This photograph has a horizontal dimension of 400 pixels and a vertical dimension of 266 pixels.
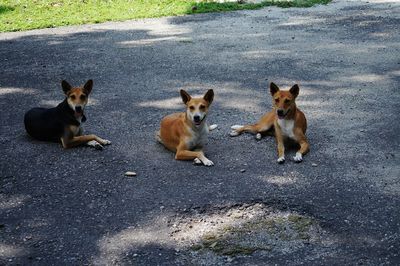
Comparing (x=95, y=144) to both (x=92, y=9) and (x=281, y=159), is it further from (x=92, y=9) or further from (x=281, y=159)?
(x=92, y=9)

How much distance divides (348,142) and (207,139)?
1716 millimetres

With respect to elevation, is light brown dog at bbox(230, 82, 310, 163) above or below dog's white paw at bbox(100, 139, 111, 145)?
above

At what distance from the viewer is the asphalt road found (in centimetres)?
475

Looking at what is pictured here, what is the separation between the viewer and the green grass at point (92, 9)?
48.4 ft

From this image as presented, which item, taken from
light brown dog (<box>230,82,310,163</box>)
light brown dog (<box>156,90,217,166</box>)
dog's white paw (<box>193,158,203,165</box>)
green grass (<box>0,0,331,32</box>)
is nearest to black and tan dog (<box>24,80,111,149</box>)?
light brown dog (<box>156,90,217,166</box>)

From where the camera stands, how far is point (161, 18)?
14.8m

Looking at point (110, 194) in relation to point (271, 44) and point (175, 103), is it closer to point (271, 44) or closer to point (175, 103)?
point (175, 103)

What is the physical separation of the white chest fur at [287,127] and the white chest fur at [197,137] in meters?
0.90

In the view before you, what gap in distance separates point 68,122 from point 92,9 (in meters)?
10.1

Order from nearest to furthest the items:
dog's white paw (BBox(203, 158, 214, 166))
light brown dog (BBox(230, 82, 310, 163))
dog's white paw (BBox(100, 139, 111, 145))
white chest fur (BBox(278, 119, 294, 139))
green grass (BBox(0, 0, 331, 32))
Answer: dog's white paw (BBox(203, 158, 214, 166)) → light brown dog (BBox(230, 82, 310, 163)) → white chest fur (BBox(278, 119, 294, 139)) → dog's white paw (BBox(100, 139, 111, 145)) → green grass (BBox(0, 0, 331, 32))

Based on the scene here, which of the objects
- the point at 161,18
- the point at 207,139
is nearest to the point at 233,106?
the point at 207,139

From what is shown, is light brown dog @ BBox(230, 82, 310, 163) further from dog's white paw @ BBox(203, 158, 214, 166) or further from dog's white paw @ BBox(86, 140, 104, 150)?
dog's white paw @ BBox(86, 140, 104, 150)

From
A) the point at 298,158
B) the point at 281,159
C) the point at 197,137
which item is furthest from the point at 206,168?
the point at 298,158

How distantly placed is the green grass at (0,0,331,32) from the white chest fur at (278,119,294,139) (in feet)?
29.8
